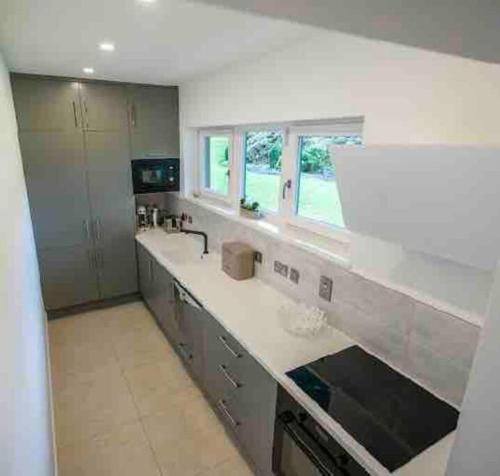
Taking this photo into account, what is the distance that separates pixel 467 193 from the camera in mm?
896

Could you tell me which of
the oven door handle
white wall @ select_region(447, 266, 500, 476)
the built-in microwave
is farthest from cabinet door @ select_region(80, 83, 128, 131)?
white wall @ select_region(447, 266, 500, 476)

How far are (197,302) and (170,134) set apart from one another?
195cm

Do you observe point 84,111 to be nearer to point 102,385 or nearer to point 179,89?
point 179,89

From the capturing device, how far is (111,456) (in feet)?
6.47

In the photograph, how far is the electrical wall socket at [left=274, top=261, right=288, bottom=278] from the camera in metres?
2.16

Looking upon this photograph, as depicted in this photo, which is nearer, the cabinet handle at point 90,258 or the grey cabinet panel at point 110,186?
the grey cabinet panel at point 110,186

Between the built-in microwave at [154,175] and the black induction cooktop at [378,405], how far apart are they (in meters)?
2.50

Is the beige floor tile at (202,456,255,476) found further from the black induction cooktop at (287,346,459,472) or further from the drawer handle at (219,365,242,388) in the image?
the black induction cooktop at (287,346,459,472)

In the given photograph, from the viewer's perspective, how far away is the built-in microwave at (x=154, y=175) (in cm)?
336

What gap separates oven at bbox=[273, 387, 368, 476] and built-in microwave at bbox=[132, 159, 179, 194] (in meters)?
2.53

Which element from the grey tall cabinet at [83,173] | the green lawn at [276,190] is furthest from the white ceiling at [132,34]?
the green lawn at [276,190]

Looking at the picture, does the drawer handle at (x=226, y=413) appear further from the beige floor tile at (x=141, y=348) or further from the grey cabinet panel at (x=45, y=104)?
the grey cabinet panel at (x=45, y=104)

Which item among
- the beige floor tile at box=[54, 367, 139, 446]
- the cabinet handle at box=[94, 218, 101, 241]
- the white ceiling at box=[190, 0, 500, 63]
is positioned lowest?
the beige floor tile at box=[54, 367, 139, 446]

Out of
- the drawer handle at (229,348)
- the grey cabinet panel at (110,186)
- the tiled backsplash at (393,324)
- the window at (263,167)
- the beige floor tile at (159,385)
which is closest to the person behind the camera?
the tiled backsplash at (393,324)
